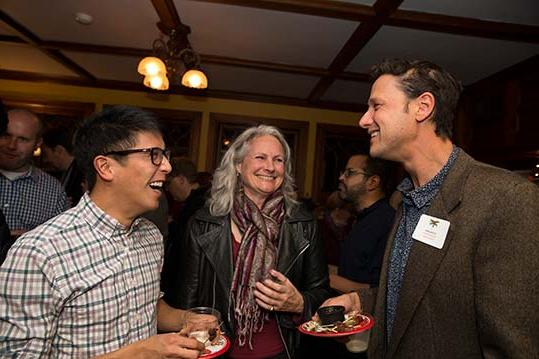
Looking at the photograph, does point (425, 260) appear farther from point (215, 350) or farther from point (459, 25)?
point (459, 25)

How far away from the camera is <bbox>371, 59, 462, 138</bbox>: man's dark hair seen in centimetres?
137

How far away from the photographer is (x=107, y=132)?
126 cm

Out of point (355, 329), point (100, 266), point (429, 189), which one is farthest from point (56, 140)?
point (429, 189)

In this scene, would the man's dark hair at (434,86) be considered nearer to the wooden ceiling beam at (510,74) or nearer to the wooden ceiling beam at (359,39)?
the wooden ceiling beam at (359,39)

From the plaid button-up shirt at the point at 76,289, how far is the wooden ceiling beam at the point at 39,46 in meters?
3.97

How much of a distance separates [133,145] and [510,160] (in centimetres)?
458

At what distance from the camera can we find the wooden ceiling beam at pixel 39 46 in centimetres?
401

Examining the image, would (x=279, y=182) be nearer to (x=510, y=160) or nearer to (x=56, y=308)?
(x=56, y=308)

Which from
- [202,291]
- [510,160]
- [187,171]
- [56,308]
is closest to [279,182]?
[202,291]

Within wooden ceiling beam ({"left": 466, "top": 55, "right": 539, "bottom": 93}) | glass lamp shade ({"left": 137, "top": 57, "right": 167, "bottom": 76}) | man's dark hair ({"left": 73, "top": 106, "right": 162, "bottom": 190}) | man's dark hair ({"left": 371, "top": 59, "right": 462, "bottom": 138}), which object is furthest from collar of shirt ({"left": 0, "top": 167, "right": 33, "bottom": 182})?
wooden ceiling beam ({"left": 466, "top": 55, "right": 539, "bottom": 93})

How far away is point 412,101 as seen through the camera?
1374 millimetres

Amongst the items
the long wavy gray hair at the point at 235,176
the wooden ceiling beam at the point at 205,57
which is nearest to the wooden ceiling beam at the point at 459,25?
the wooden ceiling beam at the point at 205,57

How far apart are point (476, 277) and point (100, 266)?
44.9 inches

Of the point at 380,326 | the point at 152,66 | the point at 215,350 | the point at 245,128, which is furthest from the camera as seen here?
the point at 245,128
